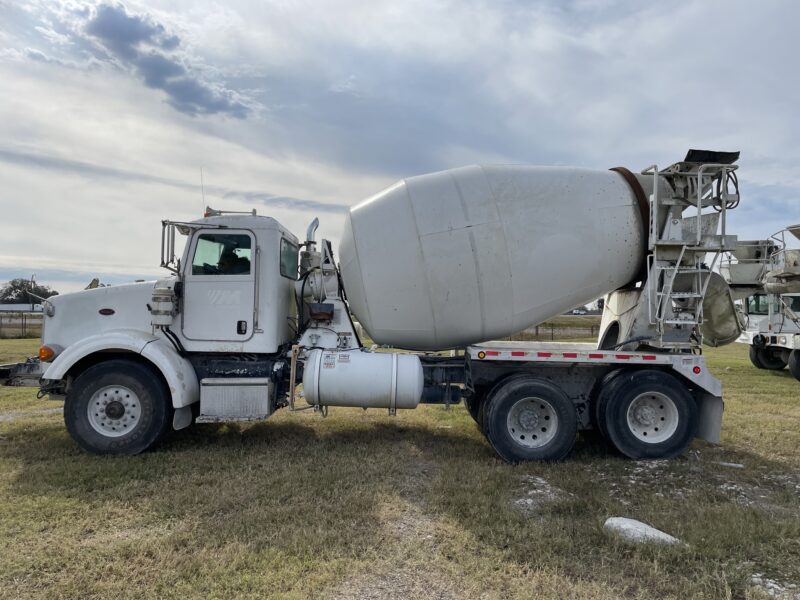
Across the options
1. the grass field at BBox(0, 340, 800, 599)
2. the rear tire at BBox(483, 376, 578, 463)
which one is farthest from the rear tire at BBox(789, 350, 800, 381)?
the rear tire at BBox(483, 376, 578, 463)

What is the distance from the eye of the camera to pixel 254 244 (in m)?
7.05


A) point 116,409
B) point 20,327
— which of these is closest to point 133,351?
point 116,409

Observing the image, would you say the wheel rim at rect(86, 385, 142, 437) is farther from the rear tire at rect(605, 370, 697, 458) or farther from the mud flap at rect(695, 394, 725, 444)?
the mud flap at rect(695, 394, 725, 444)

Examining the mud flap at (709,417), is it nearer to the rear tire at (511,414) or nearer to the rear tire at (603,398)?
the rear tire at (603,398)

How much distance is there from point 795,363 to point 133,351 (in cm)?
1664

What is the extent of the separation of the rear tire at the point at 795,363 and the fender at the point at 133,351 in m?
15.9

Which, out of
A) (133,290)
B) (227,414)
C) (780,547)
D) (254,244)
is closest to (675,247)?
(780,547)

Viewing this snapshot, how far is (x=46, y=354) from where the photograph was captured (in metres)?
6.88

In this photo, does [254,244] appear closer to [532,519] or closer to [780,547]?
[532,519]

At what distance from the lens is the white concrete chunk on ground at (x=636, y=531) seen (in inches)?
166

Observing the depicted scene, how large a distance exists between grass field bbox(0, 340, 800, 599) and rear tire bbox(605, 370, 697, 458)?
11.0 inches

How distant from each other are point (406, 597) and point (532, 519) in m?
1.61

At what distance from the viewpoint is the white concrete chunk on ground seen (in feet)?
13.8

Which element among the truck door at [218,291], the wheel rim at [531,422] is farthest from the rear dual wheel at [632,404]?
the truck door at [218,291]
